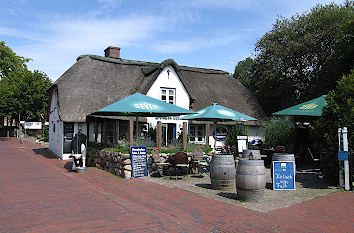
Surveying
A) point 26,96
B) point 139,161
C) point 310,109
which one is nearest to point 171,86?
point 310,109

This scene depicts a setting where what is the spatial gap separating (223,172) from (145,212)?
2.97 meters

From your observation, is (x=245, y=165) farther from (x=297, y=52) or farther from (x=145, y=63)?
(x=145, y=63)

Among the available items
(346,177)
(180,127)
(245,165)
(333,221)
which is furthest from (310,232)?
(180,127)

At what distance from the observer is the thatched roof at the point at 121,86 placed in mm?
19297

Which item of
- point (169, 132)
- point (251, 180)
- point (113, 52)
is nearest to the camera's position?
point (251, 180)

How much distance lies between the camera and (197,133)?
22562 millimetres

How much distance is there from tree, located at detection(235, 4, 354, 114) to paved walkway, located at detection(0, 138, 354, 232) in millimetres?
13502

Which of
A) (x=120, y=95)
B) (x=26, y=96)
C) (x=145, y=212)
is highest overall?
(x=26, y=96)

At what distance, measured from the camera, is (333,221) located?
613 cm

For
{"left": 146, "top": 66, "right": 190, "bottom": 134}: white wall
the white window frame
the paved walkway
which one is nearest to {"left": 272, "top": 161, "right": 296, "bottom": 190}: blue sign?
the paved walkway

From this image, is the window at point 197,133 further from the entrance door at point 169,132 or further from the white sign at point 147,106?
the white sign at point 147,106

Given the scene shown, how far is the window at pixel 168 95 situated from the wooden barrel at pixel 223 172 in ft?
41.4

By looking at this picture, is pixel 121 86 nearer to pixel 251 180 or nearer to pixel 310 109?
pixel 310 109

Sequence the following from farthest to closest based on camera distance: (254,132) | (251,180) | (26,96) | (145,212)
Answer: (26,96) < (254,132) < (251,180) < (145,212)
